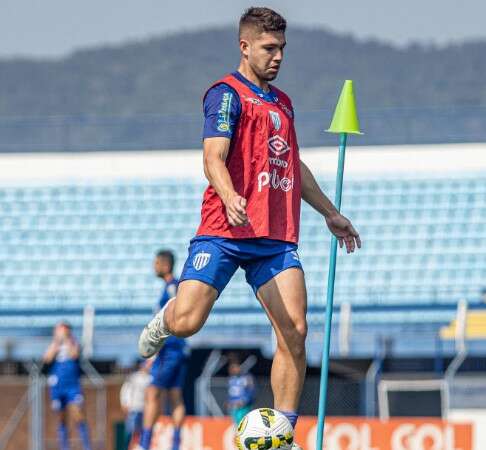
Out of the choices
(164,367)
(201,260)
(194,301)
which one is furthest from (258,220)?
(164,367)

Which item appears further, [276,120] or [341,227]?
[341,227]

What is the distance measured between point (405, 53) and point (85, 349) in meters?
36.4

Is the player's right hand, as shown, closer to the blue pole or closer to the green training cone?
the blue pole

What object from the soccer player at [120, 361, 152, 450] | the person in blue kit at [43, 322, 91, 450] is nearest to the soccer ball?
the person in blue kit at [43, 322, 91, 450]

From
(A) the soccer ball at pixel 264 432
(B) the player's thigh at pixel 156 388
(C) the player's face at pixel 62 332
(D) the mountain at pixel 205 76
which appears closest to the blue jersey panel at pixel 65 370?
(C) the player's face at pixel 62 332

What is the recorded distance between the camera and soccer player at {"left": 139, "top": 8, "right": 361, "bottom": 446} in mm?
7676

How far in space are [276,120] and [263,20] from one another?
52 centimetres

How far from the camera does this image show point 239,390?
60.5 feet

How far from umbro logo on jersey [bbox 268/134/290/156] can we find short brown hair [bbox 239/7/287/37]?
1.84 feet

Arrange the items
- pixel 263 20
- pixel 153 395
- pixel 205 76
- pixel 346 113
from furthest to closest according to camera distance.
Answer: pixel 205 76 → pixel 153 395 → pixel 346 113 → pixel 263 20

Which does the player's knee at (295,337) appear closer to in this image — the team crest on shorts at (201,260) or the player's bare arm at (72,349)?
the team crest on shorts at (201,260)

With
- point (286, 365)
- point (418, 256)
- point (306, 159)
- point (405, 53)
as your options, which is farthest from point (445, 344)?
point (405, 53)

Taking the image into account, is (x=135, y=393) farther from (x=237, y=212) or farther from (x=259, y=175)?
(x=237, y=212)

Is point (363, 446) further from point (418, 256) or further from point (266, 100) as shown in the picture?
point (418, 256)
